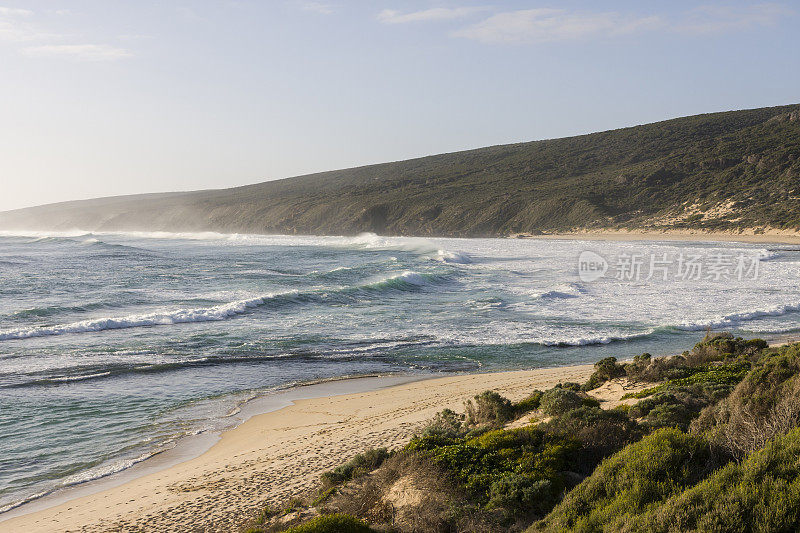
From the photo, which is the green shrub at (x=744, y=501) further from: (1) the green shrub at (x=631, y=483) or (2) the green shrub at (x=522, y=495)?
(2) the green shrub at (x=522, y=495)

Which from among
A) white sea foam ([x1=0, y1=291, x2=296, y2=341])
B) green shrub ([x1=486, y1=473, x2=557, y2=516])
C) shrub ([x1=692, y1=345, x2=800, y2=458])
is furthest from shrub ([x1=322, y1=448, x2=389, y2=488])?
white sea foam ([x1=0, y1=291, x2=296, y2=341])

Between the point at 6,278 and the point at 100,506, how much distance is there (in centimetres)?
3048

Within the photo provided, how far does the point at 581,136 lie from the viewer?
112375 mm

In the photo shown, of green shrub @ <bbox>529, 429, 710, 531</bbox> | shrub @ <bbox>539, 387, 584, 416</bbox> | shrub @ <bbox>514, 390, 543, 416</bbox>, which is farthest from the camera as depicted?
shrub @ <bbox>514, 390, 543, 416</bbox>

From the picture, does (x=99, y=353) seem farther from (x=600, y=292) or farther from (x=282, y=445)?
(x=600, y=292)

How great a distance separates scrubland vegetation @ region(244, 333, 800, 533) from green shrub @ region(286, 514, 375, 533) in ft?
0.05

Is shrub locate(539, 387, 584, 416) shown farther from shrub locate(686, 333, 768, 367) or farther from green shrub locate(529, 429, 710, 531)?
shrub locate(686, 333, 768, 367)

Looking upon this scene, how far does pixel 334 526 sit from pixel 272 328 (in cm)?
1503

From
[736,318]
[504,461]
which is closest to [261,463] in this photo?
[504,461]

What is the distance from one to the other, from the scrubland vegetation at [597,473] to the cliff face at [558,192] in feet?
186

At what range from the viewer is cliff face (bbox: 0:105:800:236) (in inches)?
2544

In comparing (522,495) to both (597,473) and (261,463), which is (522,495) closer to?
(597,473)

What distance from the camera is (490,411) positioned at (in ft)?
28.9

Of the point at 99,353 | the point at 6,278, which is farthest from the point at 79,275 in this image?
the point at 99,353
